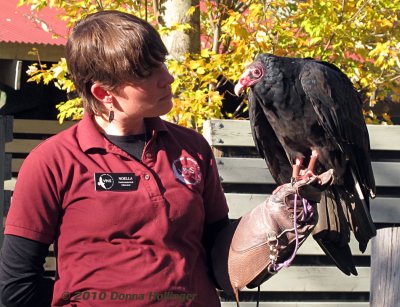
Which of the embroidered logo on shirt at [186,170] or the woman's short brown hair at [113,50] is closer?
the woman's short brown hair at [113,50]

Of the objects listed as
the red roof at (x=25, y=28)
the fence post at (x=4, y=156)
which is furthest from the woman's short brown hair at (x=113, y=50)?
the red roof at (x=25, y=28)

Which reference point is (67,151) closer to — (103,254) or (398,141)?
(103,254)

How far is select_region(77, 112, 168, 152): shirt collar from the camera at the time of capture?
6.53 ft

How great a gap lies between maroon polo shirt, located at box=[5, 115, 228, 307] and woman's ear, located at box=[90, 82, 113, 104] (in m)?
0.09

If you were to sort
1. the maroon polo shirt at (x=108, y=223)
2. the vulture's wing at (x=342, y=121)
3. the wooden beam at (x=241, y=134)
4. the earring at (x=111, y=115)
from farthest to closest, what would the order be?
the wooden beam at (x=241, y=134) < the vulture's wing at (x=342, y=121) < the earring at (x=111, y=115) < the maroon polo shirt at (x=108, y=223)

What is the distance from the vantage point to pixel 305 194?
2080mm

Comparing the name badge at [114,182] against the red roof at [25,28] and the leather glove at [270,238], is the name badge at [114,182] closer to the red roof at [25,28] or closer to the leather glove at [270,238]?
the leather glove at [270,238]

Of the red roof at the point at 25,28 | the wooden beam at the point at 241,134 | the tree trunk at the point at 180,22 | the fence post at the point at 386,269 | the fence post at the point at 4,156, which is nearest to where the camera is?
the fence post at the point at 386,269

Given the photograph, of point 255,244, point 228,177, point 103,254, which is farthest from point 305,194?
point 228,177

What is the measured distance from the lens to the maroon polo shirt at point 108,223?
190 centimetres

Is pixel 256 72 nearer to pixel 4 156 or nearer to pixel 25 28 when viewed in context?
pixel 4 156

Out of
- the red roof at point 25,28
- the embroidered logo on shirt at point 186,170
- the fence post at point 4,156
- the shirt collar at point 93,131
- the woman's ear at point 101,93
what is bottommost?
the red roof at point 25,28

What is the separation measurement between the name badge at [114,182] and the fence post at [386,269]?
1.31m

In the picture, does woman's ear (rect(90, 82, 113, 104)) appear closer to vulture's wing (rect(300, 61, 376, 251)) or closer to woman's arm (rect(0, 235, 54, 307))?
woman's arm (rect(0, 235, 54, 307))
